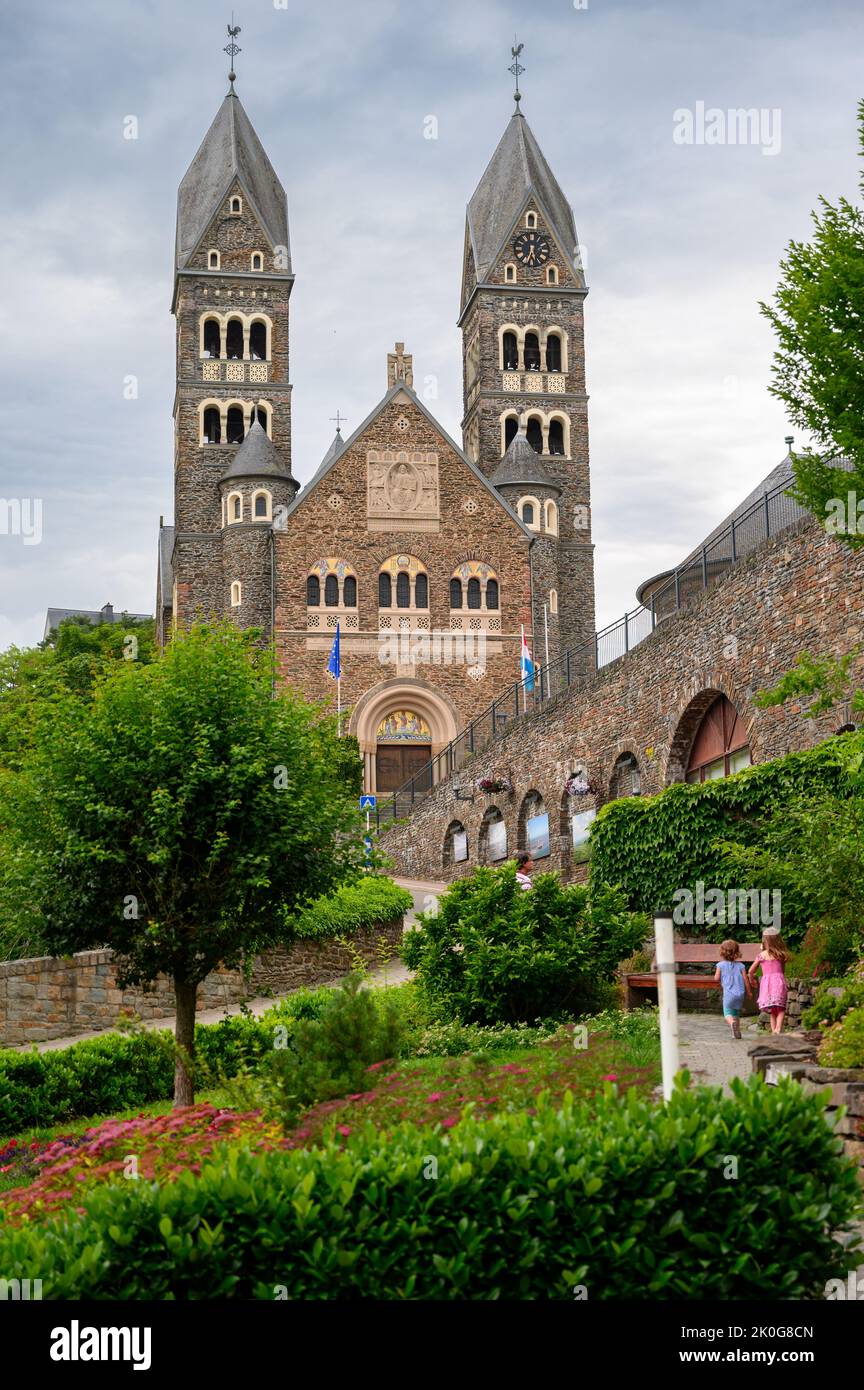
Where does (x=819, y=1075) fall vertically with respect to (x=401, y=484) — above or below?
below

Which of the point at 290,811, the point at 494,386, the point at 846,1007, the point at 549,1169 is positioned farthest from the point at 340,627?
the point at 549,1169

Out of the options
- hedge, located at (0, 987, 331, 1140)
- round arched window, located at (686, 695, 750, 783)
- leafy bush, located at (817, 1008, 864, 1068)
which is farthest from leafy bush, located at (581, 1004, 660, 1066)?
round arched window, located at (686, 695, 750, 783)

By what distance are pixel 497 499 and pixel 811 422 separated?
148 ft

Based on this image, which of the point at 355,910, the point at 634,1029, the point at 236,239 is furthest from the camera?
the point at 236,239

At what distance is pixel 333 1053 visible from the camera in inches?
430

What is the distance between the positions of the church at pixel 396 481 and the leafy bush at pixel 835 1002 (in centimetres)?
3733

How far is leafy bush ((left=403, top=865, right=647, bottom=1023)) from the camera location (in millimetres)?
15555

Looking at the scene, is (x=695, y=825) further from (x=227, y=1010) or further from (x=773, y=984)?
(x=227, y=1010)

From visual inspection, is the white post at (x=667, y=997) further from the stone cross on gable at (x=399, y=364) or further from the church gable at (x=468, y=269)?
the church gable at (x=468, y=269)

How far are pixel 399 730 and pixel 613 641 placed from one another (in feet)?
92.1

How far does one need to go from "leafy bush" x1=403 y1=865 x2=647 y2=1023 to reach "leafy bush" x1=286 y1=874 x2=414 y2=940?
20.6 feet

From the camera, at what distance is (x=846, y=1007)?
11906mm

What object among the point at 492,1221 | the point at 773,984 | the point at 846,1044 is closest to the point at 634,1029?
the point at 773,984
